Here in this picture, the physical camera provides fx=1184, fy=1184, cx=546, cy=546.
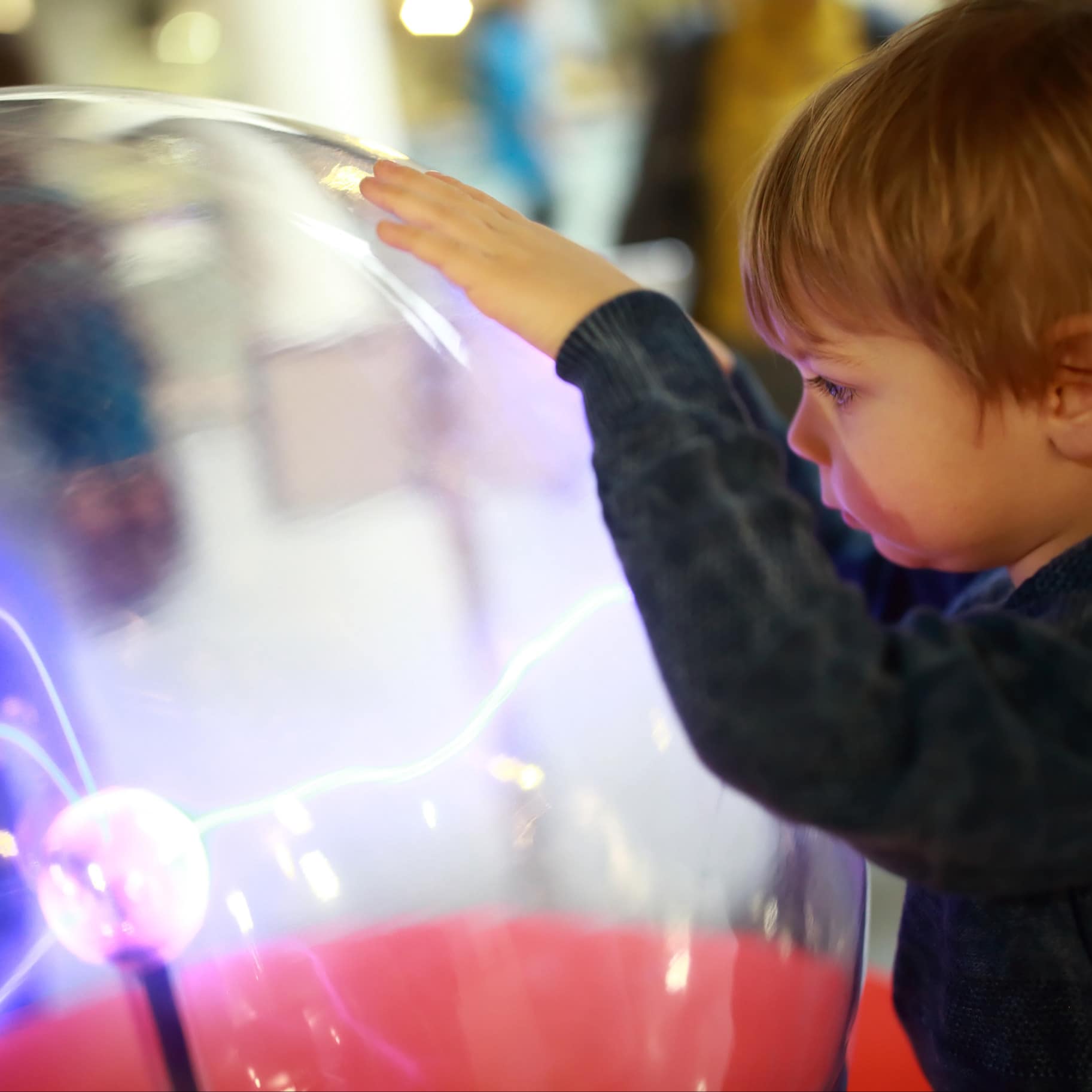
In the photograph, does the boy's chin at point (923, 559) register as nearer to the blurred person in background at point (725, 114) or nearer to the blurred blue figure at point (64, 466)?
the blurred blue figure at point (64, 466)

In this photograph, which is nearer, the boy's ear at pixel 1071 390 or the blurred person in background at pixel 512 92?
the boy's ear at pixel 1071 390

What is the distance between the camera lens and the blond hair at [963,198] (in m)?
0.51

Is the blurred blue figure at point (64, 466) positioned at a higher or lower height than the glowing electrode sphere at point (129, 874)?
higher

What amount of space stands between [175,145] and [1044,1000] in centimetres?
58

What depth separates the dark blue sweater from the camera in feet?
1.46

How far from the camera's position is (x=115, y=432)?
0.53 m

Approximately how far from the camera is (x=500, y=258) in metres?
0.54

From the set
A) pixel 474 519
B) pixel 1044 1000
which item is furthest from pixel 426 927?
pixel 1044 1000

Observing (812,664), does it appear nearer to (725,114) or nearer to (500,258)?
(500,258)

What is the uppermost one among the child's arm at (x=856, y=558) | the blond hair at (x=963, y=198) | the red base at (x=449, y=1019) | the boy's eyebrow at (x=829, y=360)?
the blond hair at (x=963, y=198)

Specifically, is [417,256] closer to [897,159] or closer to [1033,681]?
[897,159]

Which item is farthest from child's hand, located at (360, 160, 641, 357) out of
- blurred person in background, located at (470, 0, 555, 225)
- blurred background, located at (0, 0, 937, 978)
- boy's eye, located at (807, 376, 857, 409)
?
blurred person in background, located at (470, 0, 555, 225)

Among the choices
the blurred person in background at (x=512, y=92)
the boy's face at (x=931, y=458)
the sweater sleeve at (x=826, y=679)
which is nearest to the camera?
the sweater sleeve at (x=826, y=679)

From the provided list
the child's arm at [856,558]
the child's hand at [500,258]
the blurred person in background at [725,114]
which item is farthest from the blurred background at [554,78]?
the child's hand at [500,258]
